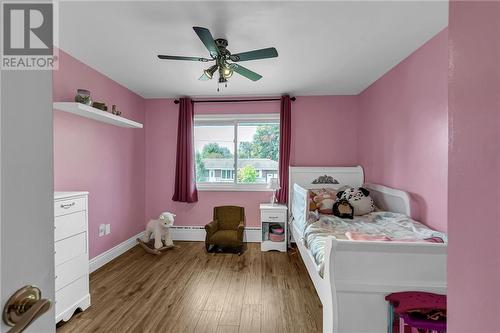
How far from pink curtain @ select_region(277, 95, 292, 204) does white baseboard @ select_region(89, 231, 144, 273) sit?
7.56 feet

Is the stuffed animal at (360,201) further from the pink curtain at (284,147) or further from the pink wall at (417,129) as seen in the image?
the pink curtain at (284,147)

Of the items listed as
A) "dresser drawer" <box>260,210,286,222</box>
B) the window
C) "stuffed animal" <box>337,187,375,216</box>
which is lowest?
"dresser drawer" <box>260,210,286,222</box>

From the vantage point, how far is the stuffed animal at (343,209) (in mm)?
2666

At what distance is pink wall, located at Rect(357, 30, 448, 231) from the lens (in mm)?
1949

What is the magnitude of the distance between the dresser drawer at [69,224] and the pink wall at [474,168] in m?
2.30

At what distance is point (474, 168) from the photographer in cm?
57

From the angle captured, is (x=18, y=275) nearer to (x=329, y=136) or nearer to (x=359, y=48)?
(x=359, y=48)

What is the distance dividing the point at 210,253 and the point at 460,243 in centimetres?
314

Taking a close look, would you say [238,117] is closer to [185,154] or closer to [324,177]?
[185,154]

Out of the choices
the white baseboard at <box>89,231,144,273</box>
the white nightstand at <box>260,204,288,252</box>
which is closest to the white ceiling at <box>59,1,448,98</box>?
the white nightstand at <box>260,204,288,252</box>

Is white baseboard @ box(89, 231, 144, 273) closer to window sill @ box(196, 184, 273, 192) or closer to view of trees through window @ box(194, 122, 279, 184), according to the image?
window sill @ box(196, 184, 273, 192)

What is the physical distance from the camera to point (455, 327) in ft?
2.09

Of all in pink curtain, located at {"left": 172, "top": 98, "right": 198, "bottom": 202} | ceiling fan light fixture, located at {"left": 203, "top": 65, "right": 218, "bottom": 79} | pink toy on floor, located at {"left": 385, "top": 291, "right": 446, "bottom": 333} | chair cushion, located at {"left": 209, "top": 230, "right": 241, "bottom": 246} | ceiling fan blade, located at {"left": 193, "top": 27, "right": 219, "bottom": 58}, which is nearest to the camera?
pink toy on floor, located at {"left": 385, "top": 291, "right": 446, "bottom": 333}

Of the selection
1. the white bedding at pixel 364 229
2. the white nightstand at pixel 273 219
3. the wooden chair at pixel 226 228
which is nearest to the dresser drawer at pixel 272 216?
the white nightstand at pixel 273 219
